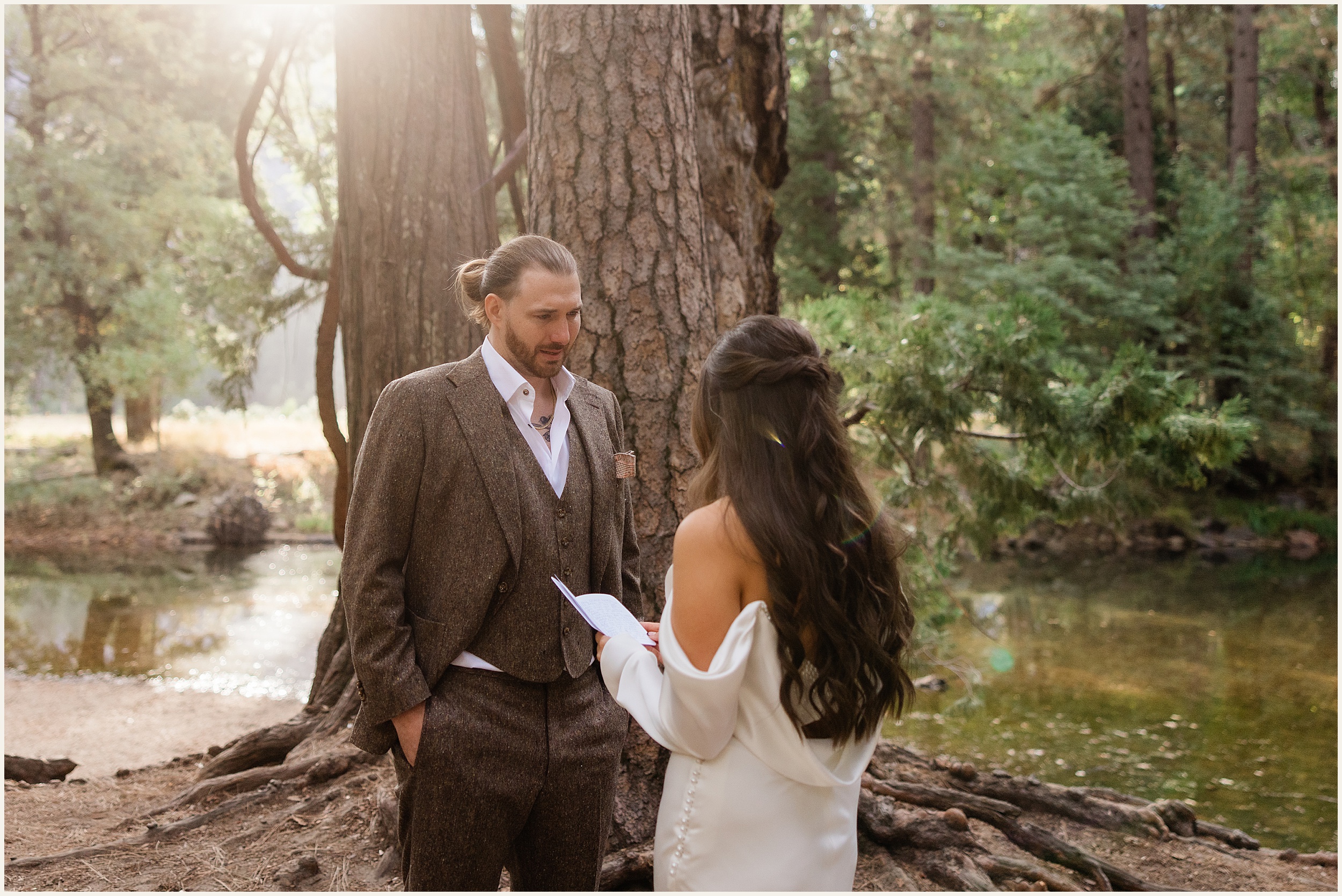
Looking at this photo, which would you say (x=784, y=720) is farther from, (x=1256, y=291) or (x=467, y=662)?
(x=1256, y=291)

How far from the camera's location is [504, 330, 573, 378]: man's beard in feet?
6.94

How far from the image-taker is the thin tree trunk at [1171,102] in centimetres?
2039

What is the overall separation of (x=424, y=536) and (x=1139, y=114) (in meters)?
19.7

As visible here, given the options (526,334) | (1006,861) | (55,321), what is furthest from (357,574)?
(55,321)

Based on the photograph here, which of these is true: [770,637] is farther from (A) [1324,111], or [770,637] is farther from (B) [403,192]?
(A) [1324,111]

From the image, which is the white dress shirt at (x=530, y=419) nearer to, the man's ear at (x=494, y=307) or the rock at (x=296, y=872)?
the man's ear at (x=494, y=307)

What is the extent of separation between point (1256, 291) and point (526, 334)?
18.7 metres

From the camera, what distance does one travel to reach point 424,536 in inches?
81.3

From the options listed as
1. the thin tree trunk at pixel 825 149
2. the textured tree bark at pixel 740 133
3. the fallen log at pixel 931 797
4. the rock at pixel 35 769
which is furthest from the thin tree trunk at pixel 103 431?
the fallen log at pixel 931 797

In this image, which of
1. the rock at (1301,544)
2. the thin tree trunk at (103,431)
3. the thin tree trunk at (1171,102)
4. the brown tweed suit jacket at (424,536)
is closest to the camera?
the brown tweed suit jacket at (424,536)

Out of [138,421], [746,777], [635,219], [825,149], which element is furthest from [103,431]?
[746,777]

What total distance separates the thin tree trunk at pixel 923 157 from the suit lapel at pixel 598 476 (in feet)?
49.0

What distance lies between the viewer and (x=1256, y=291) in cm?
1725

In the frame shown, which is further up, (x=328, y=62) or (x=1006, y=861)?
(x=328, y=62)
